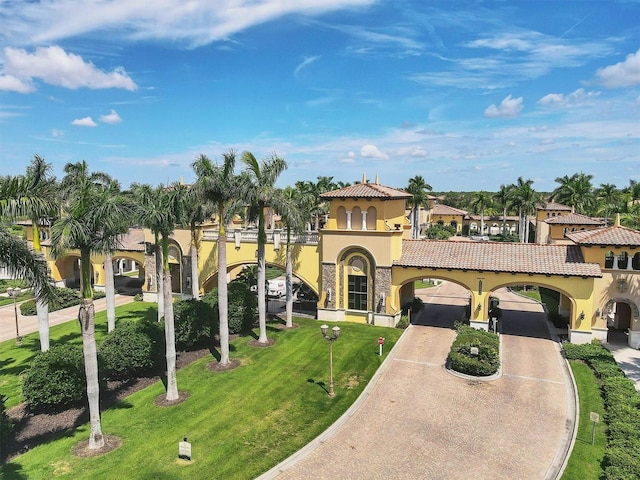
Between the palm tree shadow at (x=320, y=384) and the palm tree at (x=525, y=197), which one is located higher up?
the palm tree at (x=525, y=197)

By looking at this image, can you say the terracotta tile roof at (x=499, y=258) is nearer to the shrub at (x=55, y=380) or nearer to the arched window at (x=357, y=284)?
the arched window at (x=357, y=284)

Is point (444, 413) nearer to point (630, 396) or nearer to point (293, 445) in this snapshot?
point (293, 445)

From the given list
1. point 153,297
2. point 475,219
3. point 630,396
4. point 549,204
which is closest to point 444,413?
point 630,396

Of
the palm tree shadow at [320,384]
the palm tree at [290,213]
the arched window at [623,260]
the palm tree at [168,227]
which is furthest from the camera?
the arched window at [623,260]

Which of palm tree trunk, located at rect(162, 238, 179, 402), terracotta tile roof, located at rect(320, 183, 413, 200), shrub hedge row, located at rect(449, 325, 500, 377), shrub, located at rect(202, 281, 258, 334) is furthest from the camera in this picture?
terracotta tile roof, located at rect(320, 183, 413, 200)

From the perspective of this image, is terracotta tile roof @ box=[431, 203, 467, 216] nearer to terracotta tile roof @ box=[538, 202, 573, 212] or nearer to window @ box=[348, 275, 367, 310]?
terracotta tile roof @ box=[538, 202, 573, 212]

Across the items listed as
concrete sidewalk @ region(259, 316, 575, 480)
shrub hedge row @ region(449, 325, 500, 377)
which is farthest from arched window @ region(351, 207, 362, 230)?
shrub hedge row @ region(449, 325, 500, 377)

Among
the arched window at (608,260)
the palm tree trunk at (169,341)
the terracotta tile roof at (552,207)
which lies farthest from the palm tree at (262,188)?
the terracotta tile roof at (552,207)
